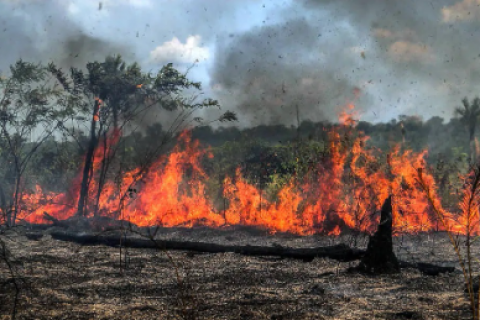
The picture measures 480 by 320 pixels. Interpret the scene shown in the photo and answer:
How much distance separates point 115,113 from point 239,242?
32.5 ft

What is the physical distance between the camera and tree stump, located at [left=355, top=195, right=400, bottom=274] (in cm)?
683

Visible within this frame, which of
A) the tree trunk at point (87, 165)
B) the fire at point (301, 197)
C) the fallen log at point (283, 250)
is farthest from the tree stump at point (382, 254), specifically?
the tree trunk at point (87, 165)

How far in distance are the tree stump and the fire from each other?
420cm

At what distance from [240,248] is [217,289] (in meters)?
2.91

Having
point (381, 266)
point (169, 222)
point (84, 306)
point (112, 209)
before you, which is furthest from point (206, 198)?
point (84, 306)

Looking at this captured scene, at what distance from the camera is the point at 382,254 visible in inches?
274

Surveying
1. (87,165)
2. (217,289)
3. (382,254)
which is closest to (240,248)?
(217,289)

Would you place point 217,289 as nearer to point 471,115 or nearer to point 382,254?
point 382,254

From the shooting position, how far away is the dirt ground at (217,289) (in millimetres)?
4824

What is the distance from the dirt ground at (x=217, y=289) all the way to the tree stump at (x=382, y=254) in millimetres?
259

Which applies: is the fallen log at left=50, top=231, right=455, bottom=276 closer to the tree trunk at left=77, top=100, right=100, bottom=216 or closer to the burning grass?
the burning grass

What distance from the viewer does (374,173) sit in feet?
45.1

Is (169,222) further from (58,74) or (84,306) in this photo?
(84,306)

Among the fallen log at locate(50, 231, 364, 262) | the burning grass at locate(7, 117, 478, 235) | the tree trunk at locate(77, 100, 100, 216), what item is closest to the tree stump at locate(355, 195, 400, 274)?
the fallen log at locate(50, 231, 364, 262)
